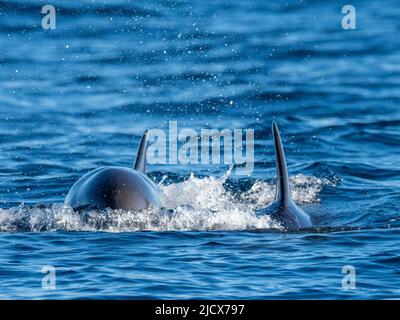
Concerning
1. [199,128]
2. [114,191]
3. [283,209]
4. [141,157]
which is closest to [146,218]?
[114,191]

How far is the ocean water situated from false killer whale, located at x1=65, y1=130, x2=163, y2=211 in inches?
5.8

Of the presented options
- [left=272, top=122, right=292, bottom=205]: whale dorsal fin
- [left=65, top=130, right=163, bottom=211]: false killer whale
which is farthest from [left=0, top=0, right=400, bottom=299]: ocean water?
[left=272, top=122, right=292, bottom=205]: whale dorsal fin

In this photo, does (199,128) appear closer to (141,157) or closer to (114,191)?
(141,157)

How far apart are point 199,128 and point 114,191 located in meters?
9.12

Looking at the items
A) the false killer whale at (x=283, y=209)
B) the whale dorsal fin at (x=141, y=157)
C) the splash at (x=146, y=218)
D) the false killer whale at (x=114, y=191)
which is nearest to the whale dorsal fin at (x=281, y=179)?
the false killer whale at (x=283, y=209)

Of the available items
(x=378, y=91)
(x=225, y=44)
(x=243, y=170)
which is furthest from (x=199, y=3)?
Result: (x=243, y=170)

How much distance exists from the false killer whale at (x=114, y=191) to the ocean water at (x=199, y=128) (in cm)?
15

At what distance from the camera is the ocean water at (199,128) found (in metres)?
12.2

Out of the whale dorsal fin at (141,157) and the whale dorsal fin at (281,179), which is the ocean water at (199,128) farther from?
the whale dorsal fin at (141,157)

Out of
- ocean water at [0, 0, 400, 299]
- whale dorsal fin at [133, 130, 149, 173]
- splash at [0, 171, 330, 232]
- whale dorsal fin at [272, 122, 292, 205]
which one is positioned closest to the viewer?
ocean water at [0, 0, 400, 299]

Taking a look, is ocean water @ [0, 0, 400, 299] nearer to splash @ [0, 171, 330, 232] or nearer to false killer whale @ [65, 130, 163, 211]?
splash @ [0, 171, 330, 232]

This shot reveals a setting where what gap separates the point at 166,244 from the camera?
43.8 feet

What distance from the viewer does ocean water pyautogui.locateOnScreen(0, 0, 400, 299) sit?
12.2 meters
